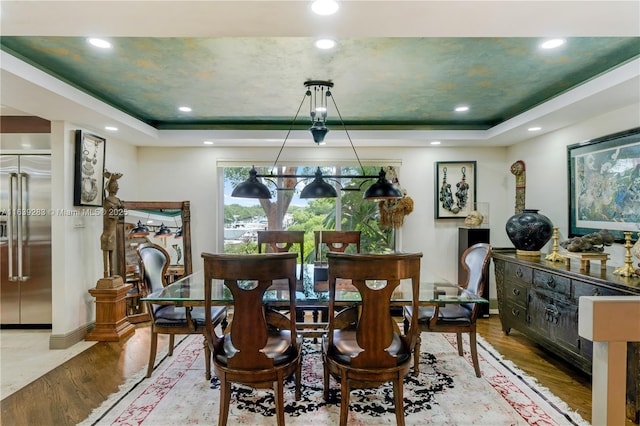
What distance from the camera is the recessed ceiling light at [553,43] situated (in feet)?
7.26

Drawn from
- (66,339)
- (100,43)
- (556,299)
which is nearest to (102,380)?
(66,339)

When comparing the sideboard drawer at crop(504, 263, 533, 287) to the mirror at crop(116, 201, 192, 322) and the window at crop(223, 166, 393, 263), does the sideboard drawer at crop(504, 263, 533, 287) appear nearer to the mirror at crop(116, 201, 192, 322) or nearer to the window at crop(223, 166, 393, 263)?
the window at crop(223, 166, 393, 263)

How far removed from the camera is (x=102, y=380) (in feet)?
9.11

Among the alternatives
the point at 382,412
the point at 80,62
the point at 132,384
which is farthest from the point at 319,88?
the point at 132,384

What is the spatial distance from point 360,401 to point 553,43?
2.73m

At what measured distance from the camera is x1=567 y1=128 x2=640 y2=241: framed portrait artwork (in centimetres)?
290

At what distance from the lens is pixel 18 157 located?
3.90 metres

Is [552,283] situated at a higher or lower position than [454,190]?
lower

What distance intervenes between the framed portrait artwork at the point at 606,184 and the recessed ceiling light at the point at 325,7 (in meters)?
2.84

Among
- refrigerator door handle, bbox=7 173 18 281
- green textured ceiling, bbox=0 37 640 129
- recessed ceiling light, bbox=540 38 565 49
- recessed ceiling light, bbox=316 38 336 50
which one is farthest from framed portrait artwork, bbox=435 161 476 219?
refrigerator door handle, bbox=7 173 18 281

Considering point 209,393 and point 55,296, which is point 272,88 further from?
point 55,296

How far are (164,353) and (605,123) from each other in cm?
466

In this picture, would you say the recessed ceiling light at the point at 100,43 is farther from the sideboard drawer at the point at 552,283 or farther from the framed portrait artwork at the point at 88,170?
the sideboard drawer at the point at 552,283

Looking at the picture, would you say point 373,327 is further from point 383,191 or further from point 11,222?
point 11,222
